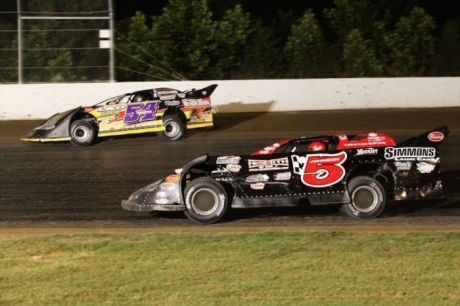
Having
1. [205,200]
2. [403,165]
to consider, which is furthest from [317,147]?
[205,200]

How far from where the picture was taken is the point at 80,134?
17.5 metres

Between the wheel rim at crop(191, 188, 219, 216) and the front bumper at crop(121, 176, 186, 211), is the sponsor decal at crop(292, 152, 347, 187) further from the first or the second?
the front bumper at crop(121, 176, 186, 211)

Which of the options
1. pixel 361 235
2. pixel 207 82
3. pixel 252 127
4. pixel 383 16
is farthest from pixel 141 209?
pixel 383 16

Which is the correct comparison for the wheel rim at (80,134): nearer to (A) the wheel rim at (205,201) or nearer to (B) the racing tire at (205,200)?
(B) the racing tire at (205,200)

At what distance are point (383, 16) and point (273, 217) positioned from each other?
60.7ft

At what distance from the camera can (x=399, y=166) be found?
33.9ft

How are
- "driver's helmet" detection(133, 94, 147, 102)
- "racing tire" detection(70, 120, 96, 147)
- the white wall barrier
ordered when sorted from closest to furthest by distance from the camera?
"racing tire" detection(70, 120, 96, 147)
"driver's helmet" detection(133, 94, 147, 102)
the white wall barrier

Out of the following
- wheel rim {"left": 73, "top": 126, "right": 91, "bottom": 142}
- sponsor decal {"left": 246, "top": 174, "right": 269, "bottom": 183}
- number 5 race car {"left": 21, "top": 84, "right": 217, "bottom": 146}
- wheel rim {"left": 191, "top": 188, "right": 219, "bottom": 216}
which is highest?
number 5 race car {"left": 21, "top": 84, "right": 217, "bottom": 146}

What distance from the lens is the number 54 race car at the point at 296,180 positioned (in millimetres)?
10273

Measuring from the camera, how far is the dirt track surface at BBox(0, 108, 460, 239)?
34.6 ft

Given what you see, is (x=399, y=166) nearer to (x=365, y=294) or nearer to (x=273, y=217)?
(x=273, y=217)

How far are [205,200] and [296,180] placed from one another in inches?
42.3

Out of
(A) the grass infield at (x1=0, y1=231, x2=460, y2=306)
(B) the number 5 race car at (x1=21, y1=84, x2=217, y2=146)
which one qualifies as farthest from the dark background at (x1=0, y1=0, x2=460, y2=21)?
(A) the grass infield at (x1=0, y1=231, x2=460, y2=306)

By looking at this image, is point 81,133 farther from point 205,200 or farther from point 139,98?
point 205,200
